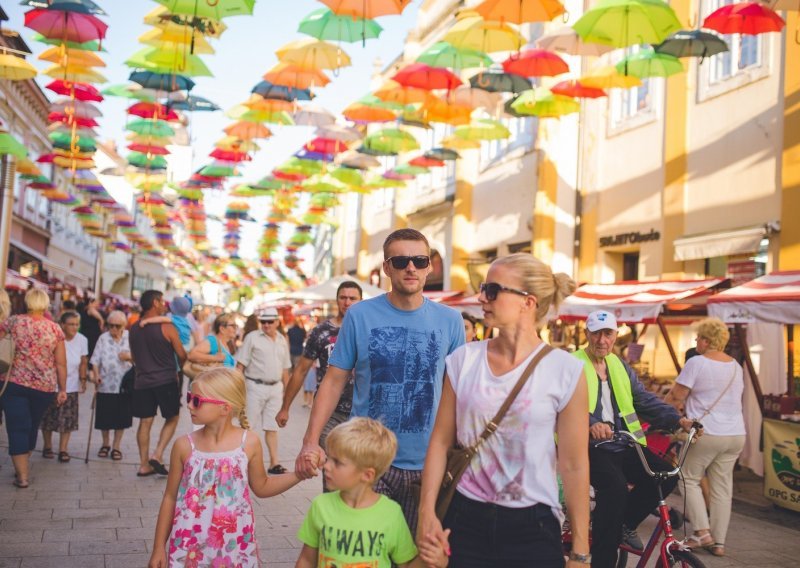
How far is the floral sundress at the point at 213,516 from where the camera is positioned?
3.86 meters

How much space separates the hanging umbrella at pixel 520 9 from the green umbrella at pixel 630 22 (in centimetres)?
42

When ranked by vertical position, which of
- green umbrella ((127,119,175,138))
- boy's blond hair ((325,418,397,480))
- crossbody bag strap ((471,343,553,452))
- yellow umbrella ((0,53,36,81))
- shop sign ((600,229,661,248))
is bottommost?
boy's blond hair ((325,418,397,480))

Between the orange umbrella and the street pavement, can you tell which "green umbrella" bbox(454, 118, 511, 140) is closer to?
the orange umbrella

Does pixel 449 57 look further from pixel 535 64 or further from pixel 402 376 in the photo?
pixel 402 376

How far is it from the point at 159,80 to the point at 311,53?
10.3 ft

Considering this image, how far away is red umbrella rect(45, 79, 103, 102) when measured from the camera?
16.7 metres

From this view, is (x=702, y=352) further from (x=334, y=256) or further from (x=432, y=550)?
(x=334, y=256)

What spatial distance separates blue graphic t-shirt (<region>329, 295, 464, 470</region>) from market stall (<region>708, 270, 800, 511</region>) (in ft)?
20.7

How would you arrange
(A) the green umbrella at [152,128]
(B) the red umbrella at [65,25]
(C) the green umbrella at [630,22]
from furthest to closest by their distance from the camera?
(A) the green umbrella at [152,128] → (B) the red umbrella at [65,25] → (C) the green umbrella at [630,22]

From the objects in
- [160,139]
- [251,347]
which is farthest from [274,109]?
[251,347]

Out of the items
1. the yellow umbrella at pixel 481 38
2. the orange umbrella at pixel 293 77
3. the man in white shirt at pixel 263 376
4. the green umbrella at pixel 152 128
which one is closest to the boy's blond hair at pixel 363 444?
the man in white shirt at pixel 263 376

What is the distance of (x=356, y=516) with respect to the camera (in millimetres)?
3365

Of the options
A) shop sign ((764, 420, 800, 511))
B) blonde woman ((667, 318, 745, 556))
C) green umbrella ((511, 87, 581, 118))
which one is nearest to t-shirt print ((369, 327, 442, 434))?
blonde woman ((667, 318, 745, 556))

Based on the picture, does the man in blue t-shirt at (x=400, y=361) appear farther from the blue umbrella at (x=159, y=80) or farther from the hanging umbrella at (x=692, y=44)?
the blue umbrella at (x=159, y=80)
